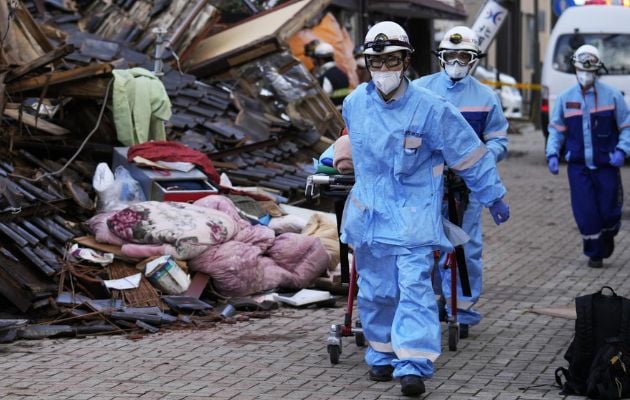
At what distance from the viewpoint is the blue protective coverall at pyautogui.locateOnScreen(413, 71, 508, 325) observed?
28.6 ft

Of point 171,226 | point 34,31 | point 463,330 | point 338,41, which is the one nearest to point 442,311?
point 463,330

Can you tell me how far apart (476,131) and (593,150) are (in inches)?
129

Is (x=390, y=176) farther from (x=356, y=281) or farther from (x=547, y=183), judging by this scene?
(x=547, y=183)

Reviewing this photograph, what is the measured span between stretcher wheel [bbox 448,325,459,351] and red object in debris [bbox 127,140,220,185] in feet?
12.7

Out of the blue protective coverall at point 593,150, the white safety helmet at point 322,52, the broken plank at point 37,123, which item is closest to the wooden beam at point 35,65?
the broken plank at point 37,123

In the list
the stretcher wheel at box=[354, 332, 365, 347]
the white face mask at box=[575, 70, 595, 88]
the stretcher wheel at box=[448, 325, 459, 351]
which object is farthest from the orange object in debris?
the stretcher wheel at box=[448, 325, 459, 351]

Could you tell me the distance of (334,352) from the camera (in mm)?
7727

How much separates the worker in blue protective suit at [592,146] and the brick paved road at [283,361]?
40.9 inches

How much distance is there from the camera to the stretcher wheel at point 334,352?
25.3 feet

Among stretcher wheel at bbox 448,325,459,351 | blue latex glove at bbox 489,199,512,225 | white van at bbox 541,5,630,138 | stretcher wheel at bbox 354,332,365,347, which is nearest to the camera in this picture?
blue latex glove at bbox 489,199,512,225

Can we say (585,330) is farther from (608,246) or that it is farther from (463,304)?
(608,246)

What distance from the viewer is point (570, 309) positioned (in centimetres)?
962

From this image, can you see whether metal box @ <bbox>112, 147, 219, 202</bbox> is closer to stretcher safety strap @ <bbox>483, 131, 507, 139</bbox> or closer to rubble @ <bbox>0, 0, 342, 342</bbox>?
rubble @ <bbox>0, 0, 342, 342</bbox>

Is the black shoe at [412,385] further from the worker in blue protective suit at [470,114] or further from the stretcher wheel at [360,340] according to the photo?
the worker in blue protective suit at [470,114]
